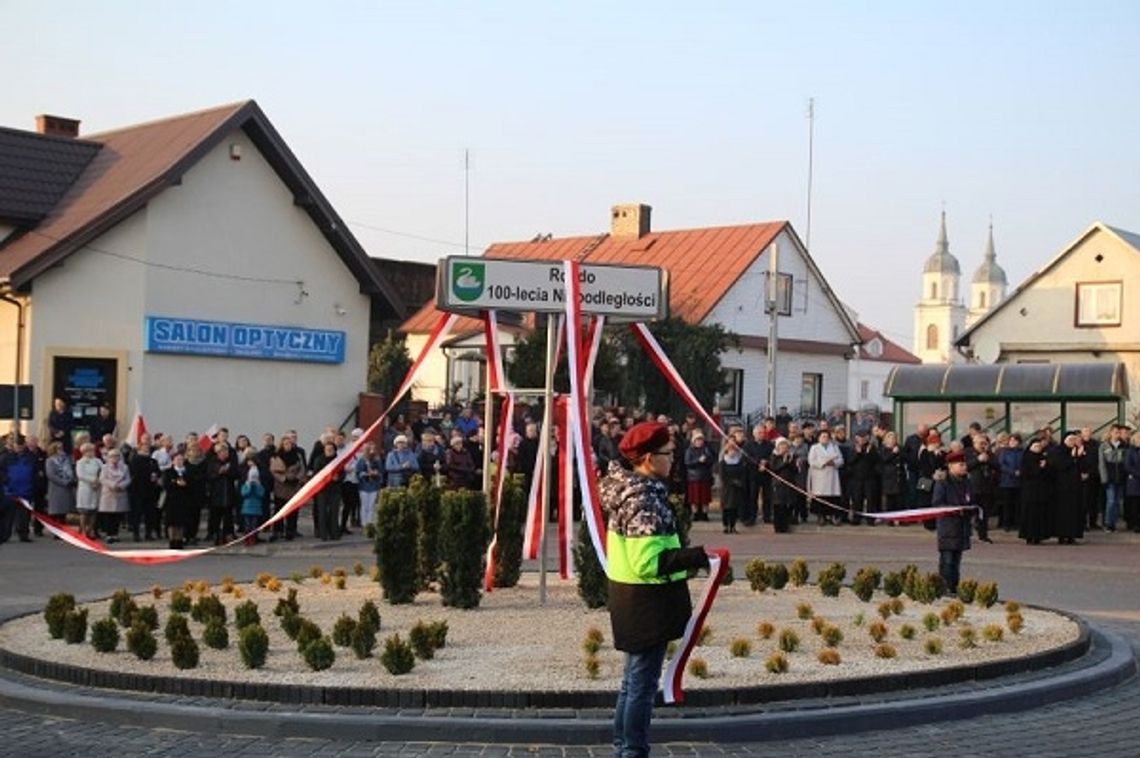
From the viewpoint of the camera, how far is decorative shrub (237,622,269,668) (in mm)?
10953

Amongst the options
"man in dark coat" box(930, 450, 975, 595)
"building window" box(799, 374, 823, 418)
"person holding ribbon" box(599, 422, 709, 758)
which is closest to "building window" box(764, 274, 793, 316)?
"building window" box(799, 374, 823, 418)

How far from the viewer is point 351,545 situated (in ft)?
79.4

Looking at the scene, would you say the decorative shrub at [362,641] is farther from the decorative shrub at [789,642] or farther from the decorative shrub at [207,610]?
the decorative shrub at [789,642]

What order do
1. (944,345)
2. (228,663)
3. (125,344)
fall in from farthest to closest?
(944,345) → (125,344) → (228,663)

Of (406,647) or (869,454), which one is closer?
(406,647)

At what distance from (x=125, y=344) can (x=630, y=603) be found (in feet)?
79.0

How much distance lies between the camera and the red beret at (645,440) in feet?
27.4

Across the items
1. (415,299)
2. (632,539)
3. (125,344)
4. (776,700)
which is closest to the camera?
Result: (632,539)

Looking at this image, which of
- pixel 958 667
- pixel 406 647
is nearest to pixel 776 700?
pixel 958 667

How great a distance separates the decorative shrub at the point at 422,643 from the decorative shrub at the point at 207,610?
6.71 ft

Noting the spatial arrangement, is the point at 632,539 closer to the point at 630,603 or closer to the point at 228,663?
the point at 630,603

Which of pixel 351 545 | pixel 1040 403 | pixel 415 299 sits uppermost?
pixel 415 299

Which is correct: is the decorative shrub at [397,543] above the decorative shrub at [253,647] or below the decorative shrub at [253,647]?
above

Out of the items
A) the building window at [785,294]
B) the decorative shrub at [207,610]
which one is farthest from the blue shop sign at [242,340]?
the building window at [785,294]
